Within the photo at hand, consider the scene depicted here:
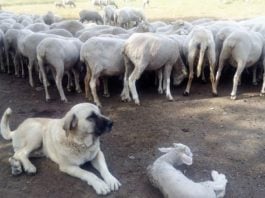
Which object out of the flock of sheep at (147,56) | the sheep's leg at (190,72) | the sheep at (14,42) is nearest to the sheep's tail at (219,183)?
the flock of sheep at (147,56)

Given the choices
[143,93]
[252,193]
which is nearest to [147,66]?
[143,93]

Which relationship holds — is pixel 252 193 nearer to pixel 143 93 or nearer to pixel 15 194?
pixel 15 194

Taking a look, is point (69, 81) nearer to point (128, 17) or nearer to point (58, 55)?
point (58, 55)

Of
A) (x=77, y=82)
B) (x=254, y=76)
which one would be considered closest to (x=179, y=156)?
(x=77, y=82)

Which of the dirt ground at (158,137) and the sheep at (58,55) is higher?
the sheep at (58,55)

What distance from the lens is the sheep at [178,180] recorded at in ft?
14.9

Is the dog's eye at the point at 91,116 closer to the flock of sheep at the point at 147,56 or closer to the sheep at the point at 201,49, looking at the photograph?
the flock of sheep at the point at 147,56

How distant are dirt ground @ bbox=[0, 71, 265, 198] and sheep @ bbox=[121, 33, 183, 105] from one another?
1.15 feet

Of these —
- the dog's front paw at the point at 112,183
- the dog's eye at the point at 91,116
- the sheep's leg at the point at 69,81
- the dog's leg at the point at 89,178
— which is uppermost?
the dog's eye at the point at 91,116

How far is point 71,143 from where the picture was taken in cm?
524

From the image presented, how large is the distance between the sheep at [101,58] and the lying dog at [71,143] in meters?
2.47

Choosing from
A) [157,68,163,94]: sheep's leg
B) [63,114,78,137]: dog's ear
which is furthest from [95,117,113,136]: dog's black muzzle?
[157,68,163,94]: sheep's leg

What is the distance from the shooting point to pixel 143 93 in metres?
8.95

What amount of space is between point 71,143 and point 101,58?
319 centimetres
